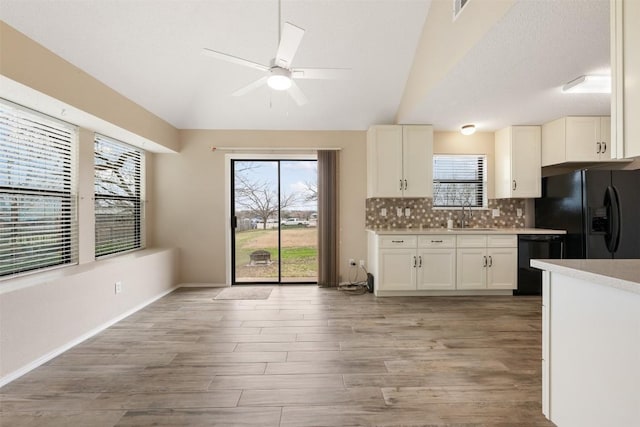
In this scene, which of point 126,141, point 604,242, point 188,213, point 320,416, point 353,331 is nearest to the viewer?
point 320,416

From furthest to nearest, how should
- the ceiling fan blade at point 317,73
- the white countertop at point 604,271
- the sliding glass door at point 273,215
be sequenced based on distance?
the sliding glass door at point 273,215, the ceiling fan blade at point 317,73, the white countertop at point 604,271

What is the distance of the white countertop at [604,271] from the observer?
1.12 m

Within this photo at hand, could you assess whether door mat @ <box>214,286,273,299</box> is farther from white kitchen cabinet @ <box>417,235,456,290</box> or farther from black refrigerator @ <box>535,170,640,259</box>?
black refrigerator @ <box>535,170,640,259</box>

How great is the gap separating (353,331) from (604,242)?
3.28 m

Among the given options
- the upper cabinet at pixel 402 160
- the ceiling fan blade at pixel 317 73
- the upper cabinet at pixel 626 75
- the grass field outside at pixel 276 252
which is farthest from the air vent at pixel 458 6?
the grass field outside at pixel 276 252

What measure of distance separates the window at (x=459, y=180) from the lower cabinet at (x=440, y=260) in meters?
0.81

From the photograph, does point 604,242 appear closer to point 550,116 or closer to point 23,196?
point 550,116

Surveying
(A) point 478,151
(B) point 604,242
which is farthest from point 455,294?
(A) point 478,151

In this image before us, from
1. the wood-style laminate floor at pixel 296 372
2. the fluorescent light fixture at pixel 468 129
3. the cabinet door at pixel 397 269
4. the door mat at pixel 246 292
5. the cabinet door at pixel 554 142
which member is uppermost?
the fluorescent light fixture at pixel 468 129

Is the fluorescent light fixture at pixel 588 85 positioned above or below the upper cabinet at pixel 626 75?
above

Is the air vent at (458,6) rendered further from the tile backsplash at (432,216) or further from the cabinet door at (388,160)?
the tile backsplash at (432,216)

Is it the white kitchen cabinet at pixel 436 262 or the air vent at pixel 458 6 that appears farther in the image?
the white kitchen cabinet at pixel 436 262

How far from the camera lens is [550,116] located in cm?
393

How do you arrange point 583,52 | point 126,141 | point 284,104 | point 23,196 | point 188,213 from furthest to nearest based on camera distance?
1. point 188,213
2. point 284,104
3. point 126,141
4. point 23,196
5. point 583,52
